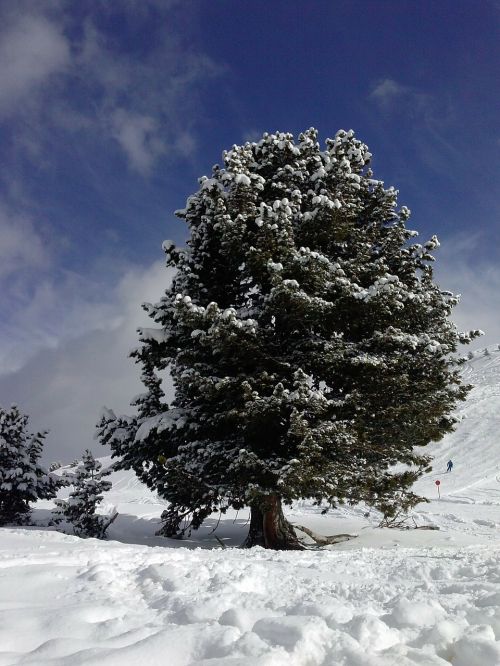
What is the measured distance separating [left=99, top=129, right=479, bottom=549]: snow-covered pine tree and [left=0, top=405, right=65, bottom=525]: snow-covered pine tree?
4.86m

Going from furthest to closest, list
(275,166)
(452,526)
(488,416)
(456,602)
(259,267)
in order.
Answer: (488,416)
(452,526)
(275,166)
(259,267)
(456,602)

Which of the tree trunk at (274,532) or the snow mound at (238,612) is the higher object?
the tree trunk at (274,532)

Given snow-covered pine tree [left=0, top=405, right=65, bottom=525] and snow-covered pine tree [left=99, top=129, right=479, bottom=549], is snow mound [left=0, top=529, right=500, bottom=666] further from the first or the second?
snow-covered pine tree [left=0, top=405, right=65, bottom=525]

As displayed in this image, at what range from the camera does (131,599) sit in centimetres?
424

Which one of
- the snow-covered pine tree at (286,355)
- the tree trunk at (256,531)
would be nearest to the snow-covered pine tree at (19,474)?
the snow-covered pine tree at (286,355)

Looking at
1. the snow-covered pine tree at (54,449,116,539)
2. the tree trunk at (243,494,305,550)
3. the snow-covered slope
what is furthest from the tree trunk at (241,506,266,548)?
the snow-covered slope

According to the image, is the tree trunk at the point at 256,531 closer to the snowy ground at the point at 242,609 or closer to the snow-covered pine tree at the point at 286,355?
the snow-covered pine tree at the point at 286,355

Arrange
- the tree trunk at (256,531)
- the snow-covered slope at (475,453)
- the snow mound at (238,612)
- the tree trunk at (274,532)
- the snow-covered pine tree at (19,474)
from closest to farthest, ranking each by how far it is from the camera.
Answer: the snow mound at (238,612) < the tree trunk at (274,532) < the tree trunk at (256,531) < the snow-covered pine tree at (19,474) < the snow-covered slope at (475,453)

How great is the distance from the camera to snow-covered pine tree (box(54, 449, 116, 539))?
14.3 m

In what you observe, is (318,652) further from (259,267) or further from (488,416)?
(488,416)

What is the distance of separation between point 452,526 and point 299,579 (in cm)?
1307

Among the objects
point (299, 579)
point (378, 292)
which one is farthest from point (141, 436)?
point (299, 579)

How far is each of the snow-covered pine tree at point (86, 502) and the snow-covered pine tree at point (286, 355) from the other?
224 cm

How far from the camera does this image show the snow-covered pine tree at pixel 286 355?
35.0ft
